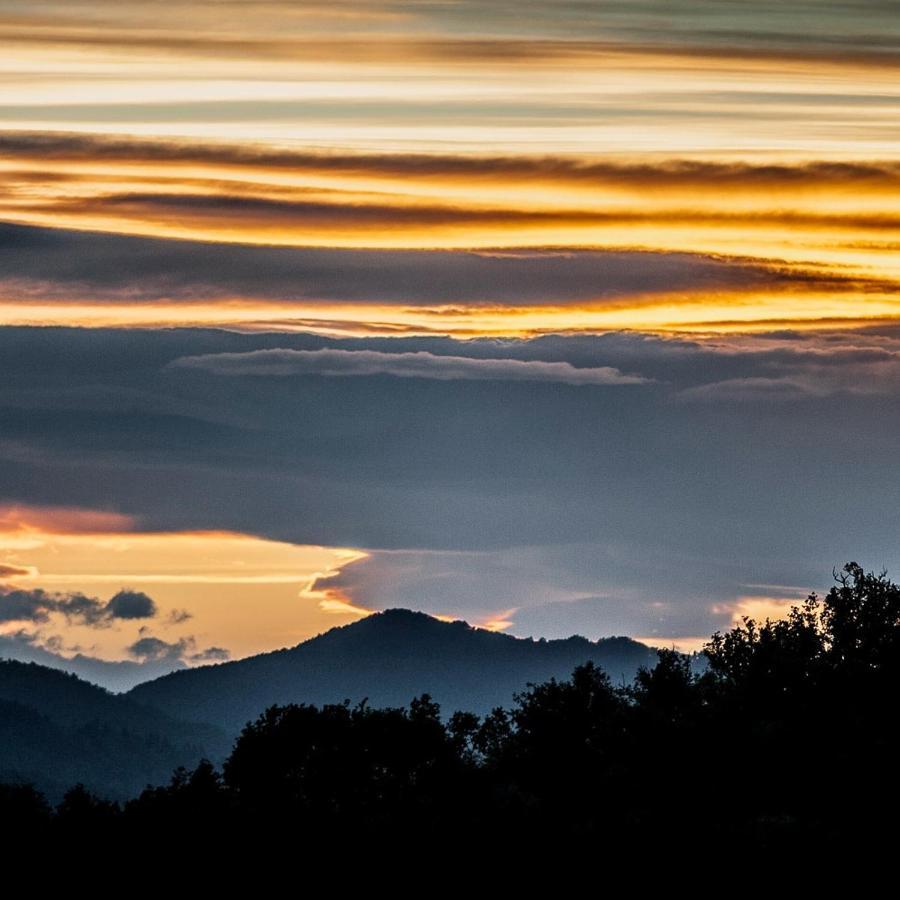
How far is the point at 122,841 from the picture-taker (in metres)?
77.8

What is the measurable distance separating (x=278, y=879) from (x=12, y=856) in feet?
39.9

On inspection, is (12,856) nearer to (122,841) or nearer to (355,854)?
(122,841)

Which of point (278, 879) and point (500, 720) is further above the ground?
point (500, 720)

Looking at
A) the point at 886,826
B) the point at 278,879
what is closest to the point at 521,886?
the point at 278,879

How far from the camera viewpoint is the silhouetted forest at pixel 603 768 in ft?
244

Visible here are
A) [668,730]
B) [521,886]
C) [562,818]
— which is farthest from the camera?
[668,730]

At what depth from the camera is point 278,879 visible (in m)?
73.2

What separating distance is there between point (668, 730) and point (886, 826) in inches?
544

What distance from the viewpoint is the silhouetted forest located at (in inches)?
2931

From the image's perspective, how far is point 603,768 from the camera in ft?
277

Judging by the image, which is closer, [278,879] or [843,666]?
[278,879]

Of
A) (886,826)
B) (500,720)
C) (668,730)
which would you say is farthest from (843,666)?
(500,720)

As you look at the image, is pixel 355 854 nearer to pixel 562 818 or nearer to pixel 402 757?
pixel 562 818

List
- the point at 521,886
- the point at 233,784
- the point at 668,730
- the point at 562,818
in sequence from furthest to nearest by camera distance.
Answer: the point at 233,784 < the point at 668,730 < the point at 562,818 < the point at 521,886
